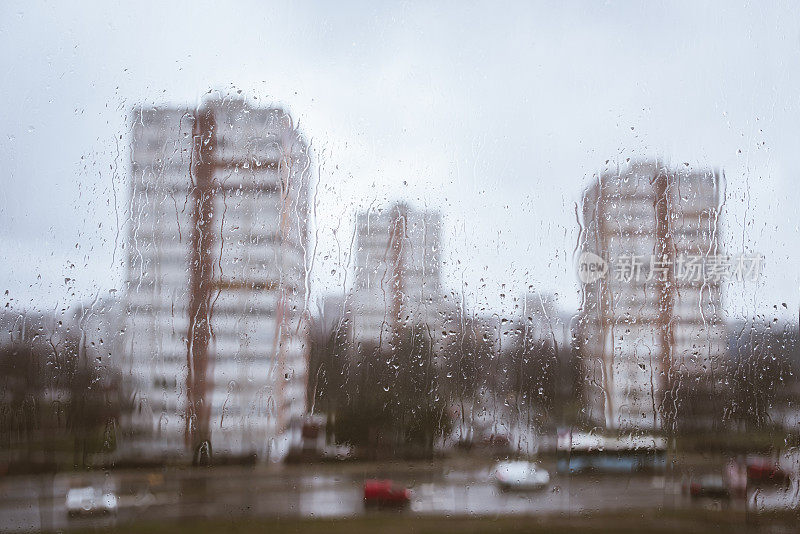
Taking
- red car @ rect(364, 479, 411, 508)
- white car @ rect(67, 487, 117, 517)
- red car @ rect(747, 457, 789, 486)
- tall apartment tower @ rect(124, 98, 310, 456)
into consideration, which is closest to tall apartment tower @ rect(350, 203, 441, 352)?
tall apartment tower @ rect(124, 98, 310, 456)

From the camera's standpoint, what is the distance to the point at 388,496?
124cm

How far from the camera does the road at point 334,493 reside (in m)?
1.24

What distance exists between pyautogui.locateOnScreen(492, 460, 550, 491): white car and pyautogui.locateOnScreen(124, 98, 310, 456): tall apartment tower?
48cm

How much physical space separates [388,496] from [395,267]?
519mm

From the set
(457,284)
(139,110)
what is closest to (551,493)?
(457,284)

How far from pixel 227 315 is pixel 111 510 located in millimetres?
518

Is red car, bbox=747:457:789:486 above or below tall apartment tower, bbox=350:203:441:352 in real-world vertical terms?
below

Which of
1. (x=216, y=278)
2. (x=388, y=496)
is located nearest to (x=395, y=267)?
(x=216, y=278)

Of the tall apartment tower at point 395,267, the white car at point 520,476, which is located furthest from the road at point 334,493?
the tall apartment tower at point 395,267

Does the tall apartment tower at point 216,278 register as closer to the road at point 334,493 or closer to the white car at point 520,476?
the road at point 334,493

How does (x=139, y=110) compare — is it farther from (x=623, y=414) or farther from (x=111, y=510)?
(x=623, y=414)

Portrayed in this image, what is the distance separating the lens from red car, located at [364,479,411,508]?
48.9 inches

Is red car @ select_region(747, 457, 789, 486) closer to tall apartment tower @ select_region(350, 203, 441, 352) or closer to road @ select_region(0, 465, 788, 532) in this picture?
road @ select_region(0, 465, 788, 532)

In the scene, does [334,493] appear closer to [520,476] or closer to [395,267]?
[520,476]
